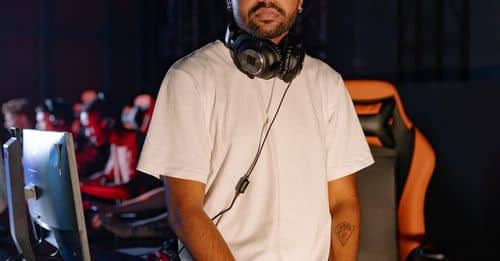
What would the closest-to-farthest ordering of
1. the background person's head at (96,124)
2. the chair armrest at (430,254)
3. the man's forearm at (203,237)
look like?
the man's forearm at (203,237)
the chair armrest at (430,254)
the background person's head at (96,124)

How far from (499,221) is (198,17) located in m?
3.59

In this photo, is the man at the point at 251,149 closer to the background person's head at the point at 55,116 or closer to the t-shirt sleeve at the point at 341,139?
the t-shirt sleeve at the point at 341,139

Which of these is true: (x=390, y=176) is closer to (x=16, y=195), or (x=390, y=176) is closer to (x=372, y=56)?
(x=16, y=195)

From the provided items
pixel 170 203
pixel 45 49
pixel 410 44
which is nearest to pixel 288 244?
pixel 170 203

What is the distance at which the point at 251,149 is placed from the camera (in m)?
1.36

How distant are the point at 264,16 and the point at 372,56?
3775 mm

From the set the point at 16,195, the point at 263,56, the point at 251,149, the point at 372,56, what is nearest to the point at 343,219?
the point at 251,149

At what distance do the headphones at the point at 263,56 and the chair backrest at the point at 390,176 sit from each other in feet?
1.96

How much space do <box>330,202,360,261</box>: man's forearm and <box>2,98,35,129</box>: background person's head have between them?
273cm

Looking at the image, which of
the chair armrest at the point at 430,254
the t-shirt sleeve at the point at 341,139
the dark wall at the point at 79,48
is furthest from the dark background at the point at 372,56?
the t-shirt sleeve at the point at 341,139

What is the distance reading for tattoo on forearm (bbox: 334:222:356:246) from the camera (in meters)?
1.48

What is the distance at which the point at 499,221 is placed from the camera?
226cm

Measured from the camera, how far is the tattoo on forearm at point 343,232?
148 centimetres

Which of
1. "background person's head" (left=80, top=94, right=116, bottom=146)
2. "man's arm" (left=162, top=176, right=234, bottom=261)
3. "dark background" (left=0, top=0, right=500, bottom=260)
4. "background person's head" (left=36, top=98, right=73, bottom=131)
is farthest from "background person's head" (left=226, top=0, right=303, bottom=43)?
"background person's head" (left=36, top=98, right=73, bottom=131)
